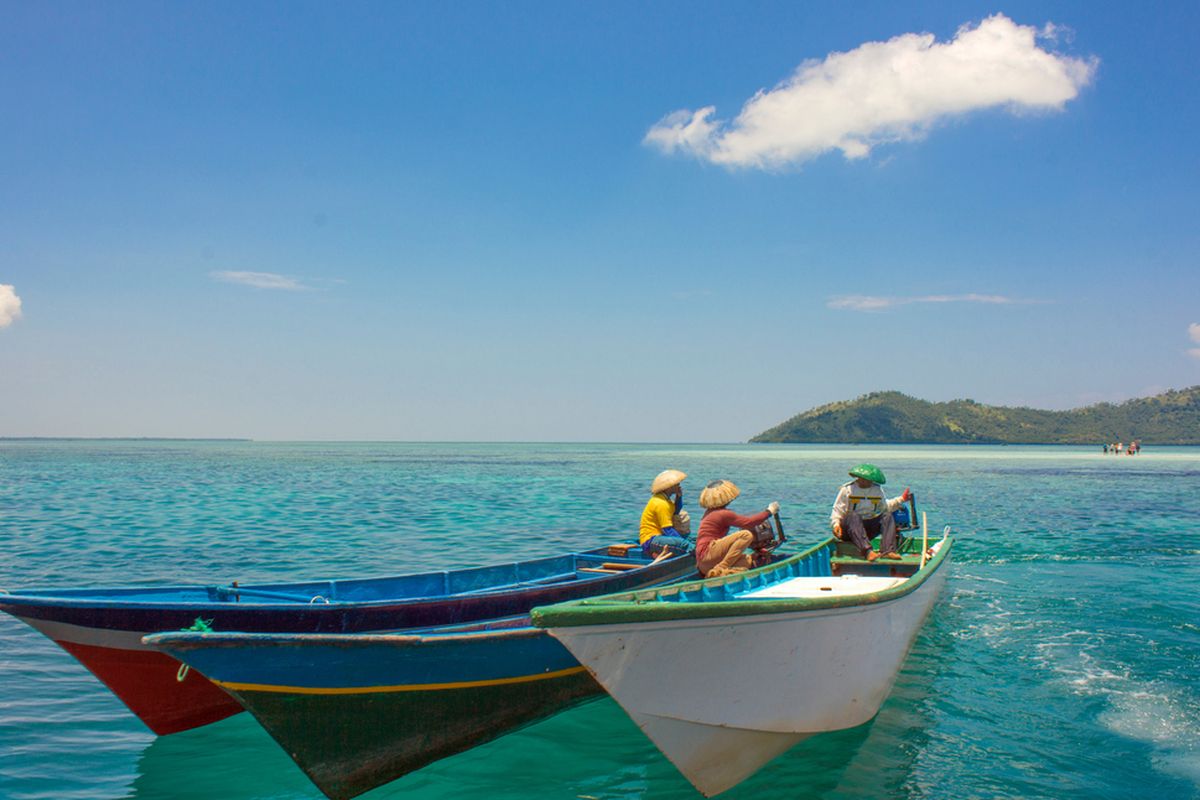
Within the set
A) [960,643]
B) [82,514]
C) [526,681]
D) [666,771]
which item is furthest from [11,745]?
[82,514]

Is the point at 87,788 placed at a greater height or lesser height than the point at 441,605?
lesser

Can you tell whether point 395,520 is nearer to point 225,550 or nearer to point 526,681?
point 225,550

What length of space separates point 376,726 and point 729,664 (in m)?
3.29

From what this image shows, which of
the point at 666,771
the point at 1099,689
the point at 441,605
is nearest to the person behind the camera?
the point at 666,771

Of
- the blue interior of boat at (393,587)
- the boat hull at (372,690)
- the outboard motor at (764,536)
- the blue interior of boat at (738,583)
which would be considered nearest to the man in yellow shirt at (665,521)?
the blue interior of boat at (393,587)

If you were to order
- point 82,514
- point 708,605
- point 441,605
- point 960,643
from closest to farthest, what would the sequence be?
point 708,605, point 441,605, point 960,643, point 82,514

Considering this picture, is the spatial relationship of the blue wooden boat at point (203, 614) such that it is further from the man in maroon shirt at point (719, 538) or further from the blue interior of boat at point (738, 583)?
the blue interior of boat at point (738, 583)

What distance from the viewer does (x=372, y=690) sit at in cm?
682

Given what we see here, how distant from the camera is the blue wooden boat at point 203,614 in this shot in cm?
731

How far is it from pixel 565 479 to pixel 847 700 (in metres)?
50.6

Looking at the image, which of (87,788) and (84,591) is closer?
(87,788)

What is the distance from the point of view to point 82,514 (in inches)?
1121

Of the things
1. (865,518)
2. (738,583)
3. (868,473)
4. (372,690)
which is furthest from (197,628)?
(865,518)

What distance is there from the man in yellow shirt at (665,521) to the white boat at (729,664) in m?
3.69
